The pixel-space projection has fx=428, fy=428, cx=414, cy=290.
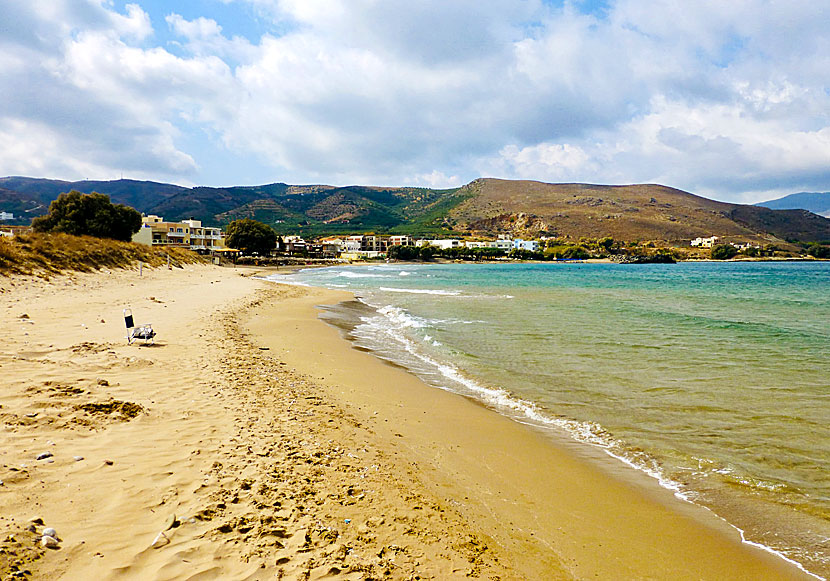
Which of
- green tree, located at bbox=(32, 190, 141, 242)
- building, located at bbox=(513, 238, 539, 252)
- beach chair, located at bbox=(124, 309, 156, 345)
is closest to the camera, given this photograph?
beach chair, located at bbox=(124, 309, 156, 345)

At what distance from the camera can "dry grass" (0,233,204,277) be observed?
63.4 ft

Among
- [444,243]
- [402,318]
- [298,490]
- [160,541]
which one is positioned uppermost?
[444,243]

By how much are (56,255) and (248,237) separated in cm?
6411

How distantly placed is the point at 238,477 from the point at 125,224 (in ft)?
181

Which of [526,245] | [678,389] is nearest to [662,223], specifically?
[526,245]

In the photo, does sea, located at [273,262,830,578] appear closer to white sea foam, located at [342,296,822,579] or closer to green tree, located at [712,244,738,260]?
white sea foam, located at [342,296,822,579]

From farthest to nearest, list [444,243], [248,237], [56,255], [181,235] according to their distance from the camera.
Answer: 1. [444,243]
2. [248,237]
3. [181,235]
4. [56,255]

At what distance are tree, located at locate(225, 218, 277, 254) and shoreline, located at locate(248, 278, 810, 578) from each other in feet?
278

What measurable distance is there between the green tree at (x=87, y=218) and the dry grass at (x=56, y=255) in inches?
579

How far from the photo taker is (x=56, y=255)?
23516 mm

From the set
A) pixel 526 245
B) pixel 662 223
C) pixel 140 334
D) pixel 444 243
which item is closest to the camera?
pixel 140 334

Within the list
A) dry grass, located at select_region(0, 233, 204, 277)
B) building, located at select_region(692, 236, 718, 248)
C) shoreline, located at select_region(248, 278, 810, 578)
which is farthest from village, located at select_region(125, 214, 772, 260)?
shoreline, located at select_region(248, 278, 810, 578)

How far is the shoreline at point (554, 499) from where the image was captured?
145 inches

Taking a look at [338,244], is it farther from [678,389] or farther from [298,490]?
[298,490]
